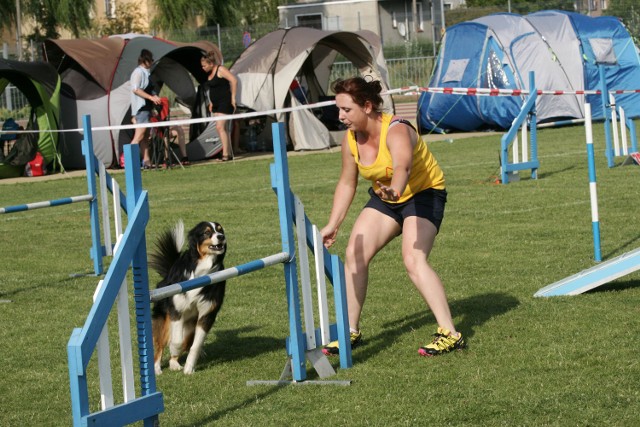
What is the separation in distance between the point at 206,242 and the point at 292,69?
620 inches

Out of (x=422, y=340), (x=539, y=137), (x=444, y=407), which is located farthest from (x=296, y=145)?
(x=444, y=407)

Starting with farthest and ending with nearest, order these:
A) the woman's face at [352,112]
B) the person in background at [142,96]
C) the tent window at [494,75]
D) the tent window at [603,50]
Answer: the tent window at [603,50] → the tent window at [494,75] → the person in background at [142,96] → the woman's face at [352,112]

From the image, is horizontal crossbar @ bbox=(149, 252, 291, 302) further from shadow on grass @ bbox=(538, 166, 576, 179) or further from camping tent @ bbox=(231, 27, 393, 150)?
camping tent @ bbox=(231, 27, 393, 150)

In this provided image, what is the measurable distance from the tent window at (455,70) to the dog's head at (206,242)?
18.9m

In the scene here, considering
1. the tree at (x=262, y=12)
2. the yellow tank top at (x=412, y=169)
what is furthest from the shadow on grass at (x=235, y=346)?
the tree at (x=262, y=12)

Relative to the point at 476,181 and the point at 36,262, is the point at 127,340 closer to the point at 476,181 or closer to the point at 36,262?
the point at 36,262

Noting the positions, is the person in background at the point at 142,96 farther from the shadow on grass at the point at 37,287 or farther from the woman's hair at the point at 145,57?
the shadow on grass at the point at 37,287

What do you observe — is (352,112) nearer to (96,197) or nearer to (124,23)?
(96,197)

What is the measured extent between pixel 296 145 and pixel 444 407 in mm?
17323

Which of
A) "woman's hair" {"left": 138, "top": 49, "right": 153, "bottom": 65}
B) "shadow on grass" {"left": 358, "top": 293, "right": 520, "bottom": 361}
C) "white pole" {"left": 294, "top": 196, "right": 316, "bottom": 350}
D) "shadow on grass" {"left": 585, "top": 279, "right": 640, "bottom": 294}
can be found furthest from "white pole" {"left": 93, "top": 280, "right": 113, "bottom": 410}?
"woman's hair" {"left": 138, "top": 49, "right": 153, "bottom": 65}

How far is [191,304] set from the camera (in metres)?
6.38

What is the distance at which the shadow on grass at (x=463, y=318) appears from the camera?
22.1 feet

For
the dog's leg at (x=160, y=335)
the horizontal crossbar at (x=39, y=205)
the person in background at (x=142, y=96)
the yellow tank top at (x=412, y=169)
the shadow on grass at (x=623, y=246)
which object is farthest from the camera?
the person in background at (x=142, y=96)

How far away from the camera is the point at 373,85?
6.35m
